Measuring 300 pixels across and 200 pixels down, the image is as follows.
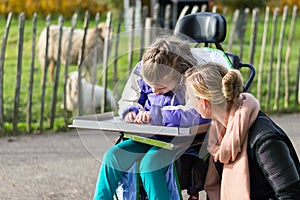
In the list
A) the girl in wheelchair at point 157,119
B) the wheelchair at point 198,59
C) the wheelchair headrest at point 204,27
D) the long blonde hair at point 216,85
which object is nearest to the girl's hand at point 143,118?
the girl in wheelchair at point 157,119

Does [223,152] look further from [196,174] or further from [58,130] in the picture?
[58,130]

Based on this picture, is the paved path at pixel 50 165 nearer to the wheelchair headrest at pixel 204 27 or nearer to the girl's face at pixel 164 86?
the girl's face at pixel 164 86

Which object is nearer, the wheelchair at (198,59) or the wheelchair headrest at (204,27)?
the wheelchair at (198,59)

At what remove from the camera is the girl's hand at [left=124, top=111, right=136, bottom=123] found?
4.16m

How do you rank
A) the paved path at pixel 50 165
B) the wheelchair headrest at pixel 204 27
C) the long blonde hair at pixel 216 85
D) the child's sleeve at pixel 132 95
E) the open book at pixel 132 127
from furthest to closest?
1. the paved path at pixel 50 165
2. the wheelchair headrest at pixel 204 27
3. the child's sleeve at pixel 132 95
4. the open book at pixel 132 127
5. the long blonde hair at pixel 216 85

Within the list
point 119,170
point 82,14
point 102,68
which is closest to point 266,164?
point 119,170

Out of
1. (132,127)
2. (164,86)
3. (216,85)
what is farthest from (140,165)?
(216,85)

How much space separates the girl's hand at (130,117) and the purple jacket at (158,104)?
0.10 feet

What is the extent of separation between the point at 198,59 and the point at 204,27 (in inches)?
24.2

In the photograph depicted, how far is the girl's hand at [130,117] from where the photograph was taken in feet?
13.6

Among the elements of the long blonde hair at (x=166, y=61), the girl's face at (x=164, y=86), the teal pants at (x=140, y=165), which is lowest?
the teal pants at (x=140, y=165)

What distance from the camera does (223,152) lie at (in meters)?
3.79

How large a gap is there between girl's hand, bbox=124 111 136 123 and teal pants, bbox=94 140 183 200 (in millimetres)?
125

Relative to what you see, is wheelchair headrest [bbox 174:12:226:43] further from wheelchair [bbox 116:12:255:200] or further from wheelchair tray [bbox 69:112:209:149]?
wheelchair tray [bbox 69:112:209:149]
